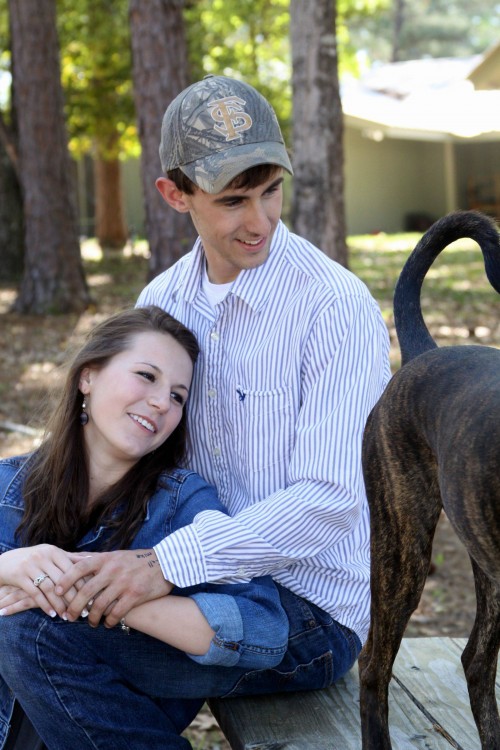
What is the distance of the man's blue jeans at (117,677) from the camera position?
2.50 m

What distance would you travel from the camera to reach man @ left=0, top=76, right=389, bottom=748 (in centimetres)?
260

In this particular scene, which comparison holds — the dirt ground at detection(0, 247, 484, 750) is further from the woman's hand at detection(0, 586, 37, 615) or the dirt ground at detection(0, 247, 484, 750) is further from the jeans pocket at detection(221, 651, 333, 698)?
the jeans pocket at detection(221, 651, 333, 698)

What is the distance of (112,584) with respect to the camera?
8.24 feet

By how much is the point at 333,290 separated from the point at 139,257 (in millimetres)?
17792

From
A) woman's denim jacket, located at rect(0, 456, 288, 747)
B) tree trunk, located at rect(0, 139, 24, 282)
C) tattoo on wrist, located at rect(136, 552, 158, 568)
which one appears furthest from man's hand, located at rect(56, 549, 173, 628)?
tree trunk, located at rect(0, 139, 24, 282)

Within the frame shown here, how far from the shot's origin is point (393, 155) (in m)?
29.7

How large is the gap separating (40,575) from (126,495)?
0.40 metres

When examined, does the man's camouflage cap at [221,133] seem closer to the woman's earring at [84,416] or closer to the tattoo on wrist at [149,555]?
the woman's earring at [84,416]

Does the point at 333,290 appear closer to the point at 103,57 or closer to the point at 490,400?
the point at 490,400

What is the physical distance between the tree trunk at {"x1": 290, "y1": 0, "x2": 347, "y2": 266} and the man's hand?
515cm

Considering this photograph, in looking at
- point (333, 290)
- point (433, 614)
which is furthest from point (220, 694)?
point (433, 614)

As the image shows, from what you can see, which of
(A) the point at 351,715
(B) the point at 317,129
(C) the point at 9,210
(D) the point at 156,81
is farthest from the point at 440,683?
(C) the point at 9,210

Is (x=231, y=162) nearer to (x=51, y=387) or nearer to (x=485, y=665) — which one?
(x=51, y=387)

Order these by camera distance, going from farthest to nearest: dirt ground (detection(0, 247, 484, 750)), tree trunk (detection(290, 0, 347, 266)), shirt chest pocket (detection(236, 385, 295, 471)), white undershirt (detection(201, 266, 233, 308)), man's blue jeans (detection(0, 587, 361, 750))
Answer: tree trunk (detection(290, 0, 347, 266)), dirt ground (detection(0, 247, 484, 750)), white undershirt (detection(201, 266, 233, 308)), shirt chest pocket (detection(236, 385, 295, 471)), man's blue jeans (detection(0, 587, 361, 750))
